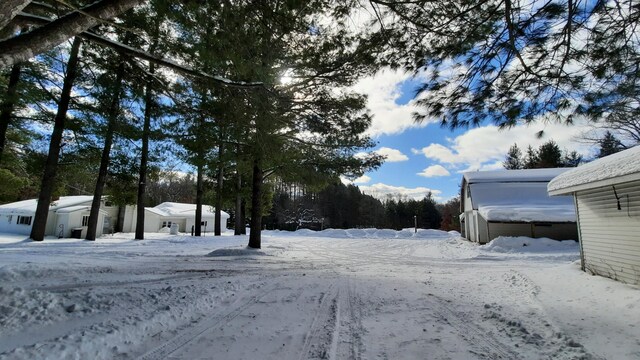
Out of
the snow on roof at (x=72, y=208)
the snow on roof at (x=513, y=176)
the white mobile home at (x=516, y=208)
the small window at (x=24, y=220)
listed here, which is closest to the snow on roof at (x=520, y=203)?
the white mobile home at (x=516, y=208)

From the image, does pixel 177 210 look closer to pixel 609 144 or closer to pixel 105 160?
pixel 105 160

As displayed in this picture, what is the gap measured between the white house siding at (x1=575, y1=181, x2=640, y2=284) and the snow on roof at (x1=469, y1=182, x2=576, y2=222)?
11060 mm

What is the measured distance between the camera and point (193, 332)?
392cm

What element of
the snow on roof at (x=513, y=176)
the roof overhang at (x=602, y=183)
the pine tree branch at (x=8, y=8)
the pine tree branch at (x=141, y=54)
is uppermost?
the snow on roof at (x=513, y=176)

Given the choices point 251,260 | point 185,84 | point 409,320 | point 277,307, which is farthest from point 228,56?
point 251,260

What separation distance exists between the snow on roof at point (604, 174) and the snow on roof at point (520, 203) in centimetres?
1108

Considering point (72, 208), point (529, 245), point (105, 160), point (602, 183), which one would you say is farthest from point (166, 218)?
point (602, 183)

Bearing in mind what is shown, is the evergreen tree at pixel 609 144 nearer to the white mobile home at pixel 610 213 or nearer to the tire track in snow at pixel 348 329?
the white mobile home at pixel 610 213

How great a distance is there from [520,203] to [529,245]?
5331 millimetres

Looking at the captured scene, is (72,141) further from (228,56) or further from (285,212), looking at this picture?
(285,212)

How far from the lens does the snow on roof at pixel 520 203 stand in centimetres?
1876

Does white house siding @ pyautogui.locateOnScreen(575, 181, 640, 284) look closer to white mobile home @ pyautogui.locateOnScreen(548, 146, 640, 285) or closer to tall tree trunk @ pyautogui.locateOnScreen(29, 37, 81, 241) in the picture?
white mobile home @ pyautogui.locateOnScreen(548, 146, 640, 285)

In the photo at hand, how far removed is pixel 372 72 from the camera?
20.9 ft

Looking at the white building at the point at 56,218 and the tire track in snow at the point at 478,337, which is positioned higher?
the white building at the point at 56,218
